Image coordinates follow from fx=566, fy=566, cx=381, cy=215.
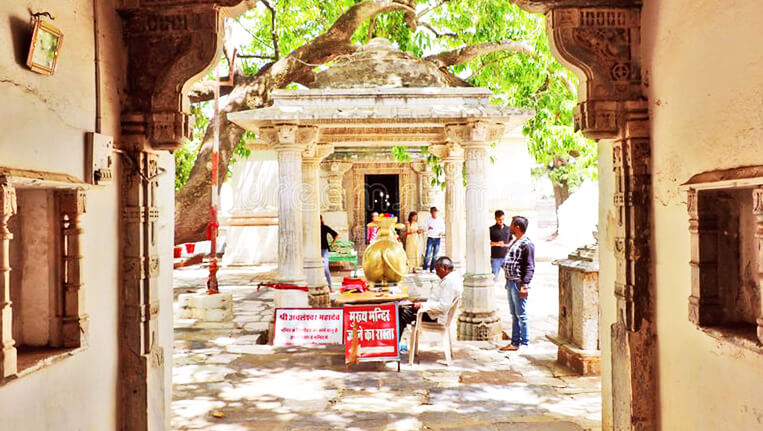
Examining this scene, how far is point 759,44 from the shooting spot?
2502 mm

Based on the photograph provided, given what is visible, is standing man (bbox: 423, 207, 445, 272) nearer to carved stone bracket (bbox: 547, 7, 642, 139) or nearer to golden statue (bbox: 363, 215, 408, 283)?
golden statue (bbox: 363, 215, 408, 283)

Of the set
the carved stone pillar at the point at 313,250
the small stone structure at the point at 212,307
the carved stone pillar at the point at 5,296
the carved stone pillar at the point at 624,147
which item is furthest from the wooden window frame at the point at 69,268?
the carved stone pillar at the point at 313,250

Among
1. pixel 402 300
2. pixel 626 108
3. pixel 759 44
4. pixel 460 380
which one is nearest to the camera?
pixel 759 44

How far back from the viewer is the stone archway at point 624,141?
3793 millimetres

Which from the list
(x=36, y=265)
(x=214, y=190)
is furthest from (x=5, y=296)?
(x=214, y=190)

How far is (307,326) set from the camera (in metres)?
7.12

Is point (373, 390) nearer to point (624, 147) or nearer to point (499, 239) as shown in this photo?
point (624, 147)

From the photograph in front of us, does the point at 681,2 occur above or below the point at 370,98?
below

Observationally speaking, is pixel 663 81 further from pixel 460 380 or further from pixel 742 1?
pixel 460 380

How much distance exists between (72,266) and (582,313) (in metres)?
4.95

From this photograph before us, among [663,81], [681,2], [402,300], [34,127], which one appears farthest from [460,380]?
[34,127]

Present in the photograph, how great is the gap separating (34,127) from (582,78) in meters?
3.42

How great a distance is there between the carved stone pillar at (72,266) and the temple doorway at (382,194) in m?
15.7

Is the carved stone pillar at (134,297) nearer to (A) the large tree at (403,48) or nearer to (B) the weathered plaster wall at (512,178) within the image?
(A) the large tree at (403,48)
